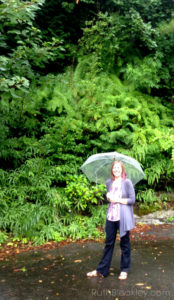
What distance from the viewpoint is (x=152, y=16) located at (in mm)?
10117

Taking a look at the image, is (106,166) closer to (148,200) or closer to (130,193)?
(130,193)

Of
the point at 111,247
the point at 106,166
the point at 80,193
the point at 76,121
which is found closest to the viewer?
the point at 111,247

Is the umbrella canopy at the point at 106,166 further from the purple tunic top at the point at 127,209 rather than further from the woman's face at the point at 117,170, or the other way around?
the purple tunic top at the point at 127,209

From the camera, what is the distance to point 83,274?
4.30 m

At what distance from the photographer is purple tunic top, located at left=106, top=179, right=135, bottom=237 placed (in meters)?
3.86

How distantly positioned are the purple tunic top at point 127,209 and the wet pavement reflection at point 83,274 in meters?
0.75

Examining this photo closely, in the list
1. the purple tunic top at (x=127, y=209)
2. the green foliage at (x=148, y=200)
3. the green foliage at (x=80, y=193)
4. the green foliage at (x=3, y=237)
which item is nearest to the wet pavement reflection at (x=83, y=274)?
the green foliage at (x=3, y=237)

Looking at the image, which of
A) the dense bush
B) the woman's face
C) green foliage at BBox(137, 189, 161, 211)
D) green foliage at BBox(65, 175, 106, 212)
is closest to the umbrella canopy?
the woman's face

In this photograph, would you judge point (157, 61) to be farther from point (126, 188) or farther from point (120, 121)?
point (126, 188)

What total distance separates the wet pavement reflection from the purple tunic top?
29.6 inches

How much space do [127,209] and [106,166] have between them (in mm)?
681

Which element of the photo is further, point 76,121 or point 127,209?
point 76,121

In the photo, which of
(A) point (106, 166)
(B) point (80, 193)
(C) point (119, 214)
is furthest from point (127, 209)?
(B) point (80, 193)

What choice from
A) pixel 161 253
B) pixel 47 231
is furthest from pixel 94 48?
pixel 161 253
